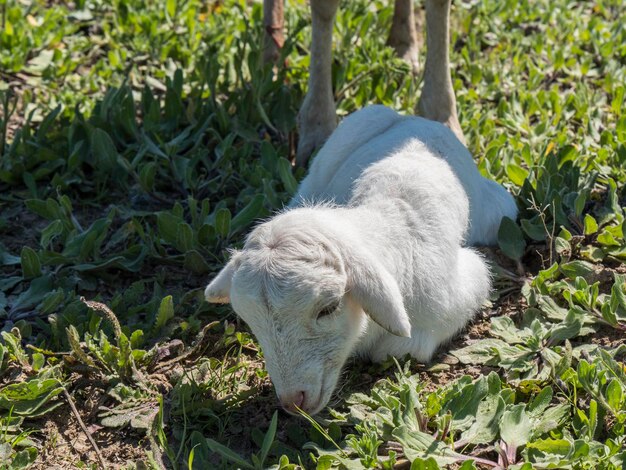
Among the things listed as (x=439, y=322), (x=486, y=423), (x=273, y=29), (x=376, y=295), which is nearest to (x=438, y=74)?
(x=273, y=29)

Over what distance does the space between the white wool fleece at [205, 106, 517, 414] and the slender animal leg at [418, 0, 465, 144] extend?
2.79 ft

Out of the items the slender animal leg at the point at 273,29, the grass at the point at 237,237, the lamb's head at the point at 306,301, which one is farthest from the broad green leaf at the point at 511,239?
the slender animal leg at the point at 273,29

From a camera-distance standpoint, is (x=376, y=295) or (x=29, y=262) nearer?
(x=376, y=295)

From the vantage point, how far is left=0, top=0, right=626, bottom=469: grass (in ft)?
12.9

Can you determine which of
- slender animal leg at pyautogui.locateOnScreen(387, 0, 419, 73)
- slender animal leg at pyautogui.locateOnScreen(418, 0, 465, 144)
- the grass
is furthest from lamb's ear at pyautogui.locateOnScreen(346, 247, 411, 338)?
slender animal leg at pyautogui.locateOnScreen(387, 0, 419, 73)

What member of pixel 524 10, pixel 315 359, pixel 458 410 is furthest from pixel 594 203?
pixel 524 10

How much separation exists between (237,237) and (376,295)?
1752 mm

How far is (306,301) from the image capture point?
3.65 metres

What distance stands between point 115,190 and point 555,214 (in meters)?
2.59

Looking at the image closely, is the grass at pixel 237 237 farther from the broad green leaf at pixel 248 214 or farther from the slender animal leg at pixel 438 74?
the slender animal leg at pixel 438 74

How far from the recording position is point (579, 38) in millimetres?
7598

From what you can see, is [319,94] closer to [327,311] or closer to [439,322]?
[439,322]

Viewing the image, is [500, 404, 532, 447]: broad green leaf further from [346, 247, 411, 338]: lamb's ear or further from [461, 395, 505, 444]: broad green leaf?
[346, 247, 411, 338]: lamb's ear

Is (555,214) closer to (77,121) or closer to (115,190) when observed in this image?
(115,190)
